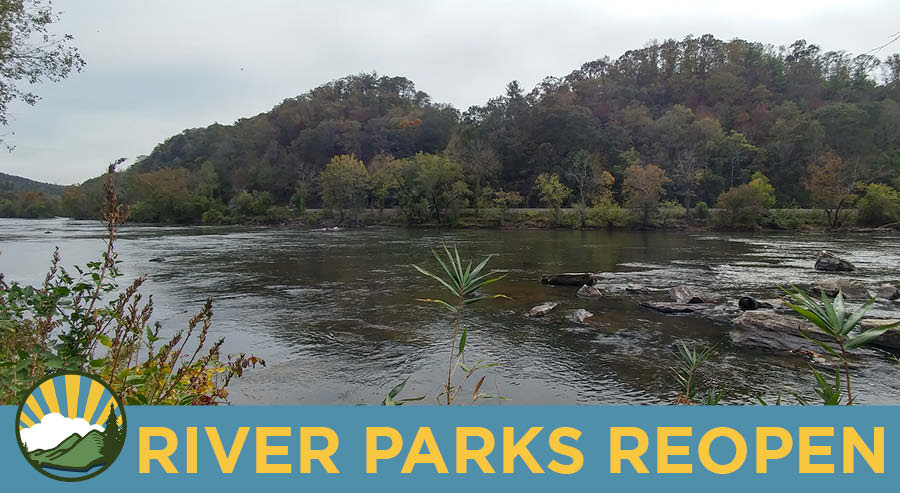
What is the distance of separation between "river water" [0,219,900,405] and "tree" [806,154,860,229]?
26.5 meters

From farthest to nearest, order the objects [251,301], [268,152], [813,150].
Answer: [268,152] < [813,150] < [251,301]

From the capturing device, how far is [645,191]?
5516 centimetres

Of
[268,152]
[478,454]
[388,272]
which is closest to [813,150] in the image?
[388,272]

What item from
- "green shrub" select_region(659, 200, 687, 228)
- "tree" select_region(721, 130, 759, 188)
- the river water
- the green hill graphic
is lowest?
the river water

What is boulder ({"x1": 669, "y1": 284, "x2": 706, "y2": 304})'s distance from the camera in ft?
47.8

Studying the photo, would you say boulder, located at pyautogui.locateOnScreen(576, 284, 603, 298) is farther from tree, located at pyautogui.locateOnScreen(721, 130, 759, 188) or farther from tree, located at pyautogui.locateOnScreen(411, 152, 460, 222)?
tree, located at pyautogui.locateOnScreen(721, 130, 759, 188)

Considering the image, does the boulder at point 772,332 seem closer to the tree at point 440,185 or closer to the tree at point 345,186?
the tree at point 440,185

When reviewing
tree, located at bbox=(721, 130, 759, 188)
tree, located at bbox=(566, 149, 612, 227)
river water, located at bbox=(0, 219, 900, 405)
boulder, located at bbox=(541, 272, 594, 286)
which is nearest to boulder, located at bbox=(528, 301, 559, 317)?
river water, located at bbox=(0, 219, 900, 405)

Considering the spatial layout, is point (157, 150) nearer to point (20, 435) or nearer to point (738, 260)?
point (738, 260)

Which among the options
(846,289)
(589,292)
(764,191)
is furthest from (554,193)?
(589,292)

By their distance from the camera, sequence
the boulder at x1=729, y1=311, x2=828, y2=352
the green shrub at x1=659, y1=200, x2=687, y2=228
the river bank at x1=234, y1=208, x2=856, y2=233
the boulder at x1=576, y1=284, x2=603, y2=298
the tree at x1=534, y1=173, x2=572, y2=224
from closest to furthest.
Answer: the boulder at x1=729, y1=311, x2=828, y2=352 < the boulder at x1=576, y1=284, x2=603, y2=298 < the river bank at x1=234, y1=208, x2=856, y2=233 < the green shrub at x1=659, y1=200, x2=687, y2=228 < the tree at x1=534, y1=173, x2=572, y2=224

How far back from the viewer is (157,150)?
433ft

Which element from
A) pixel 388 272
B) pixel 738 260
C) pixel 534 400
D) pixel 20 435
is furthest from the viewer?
pixel 738 260

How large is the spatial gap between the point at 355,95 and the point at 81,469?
131134 mm
